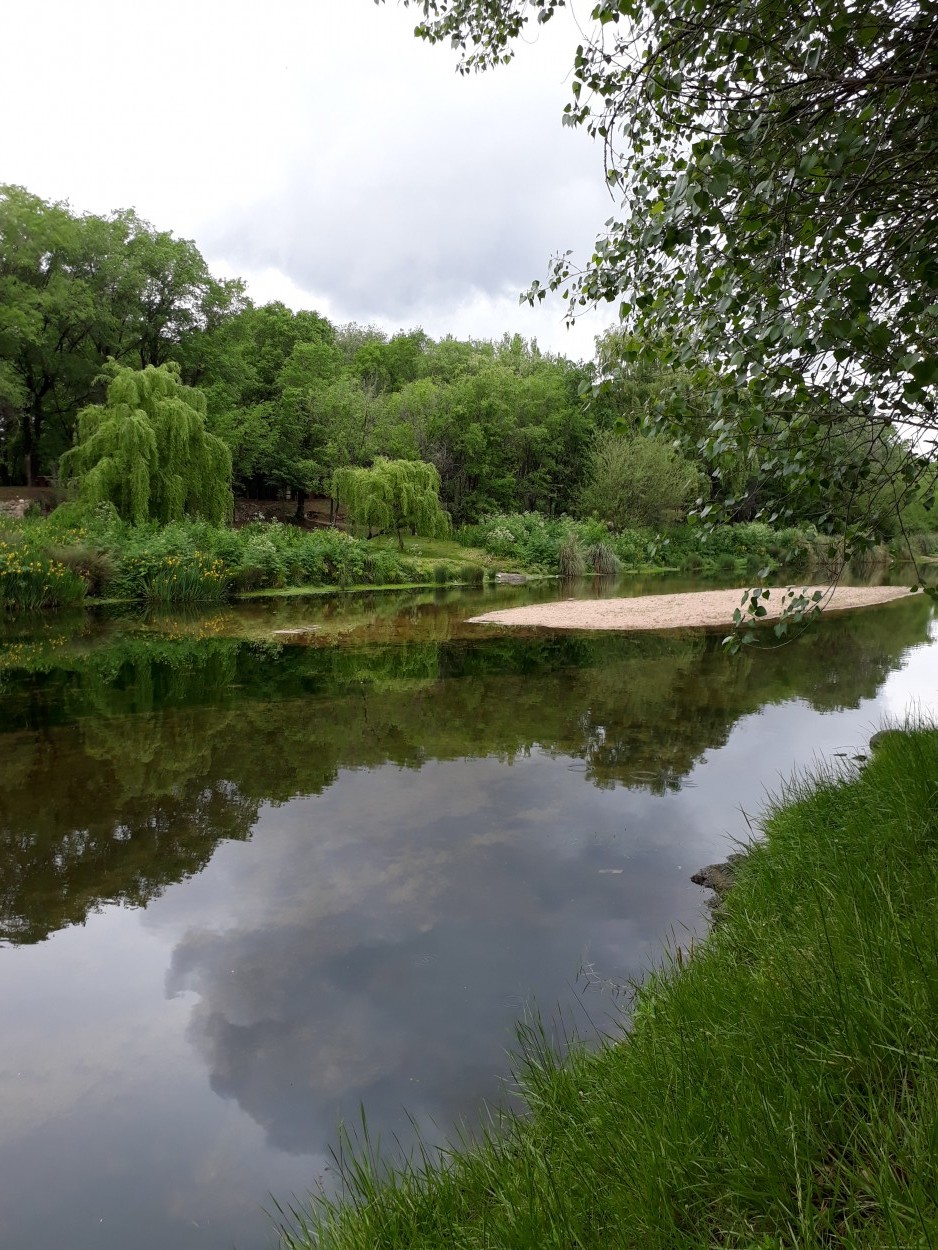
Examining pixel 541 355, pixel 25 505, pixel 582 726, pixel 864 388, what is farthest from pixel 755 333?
pixel 541 355

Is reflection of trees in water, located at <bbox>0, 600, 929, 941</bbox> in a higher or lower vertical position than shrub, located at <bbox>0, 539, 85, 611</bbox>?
lower

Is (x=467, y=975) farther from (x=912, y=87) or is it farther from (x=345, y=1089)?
(x=912, y=87)

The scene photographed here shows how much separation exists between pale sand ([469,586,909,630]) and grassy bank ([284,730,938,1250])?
12756 mm

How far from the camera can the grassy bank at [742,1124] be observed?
1.43 metres

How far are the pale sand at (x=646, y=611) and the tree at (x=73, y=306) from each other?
20.7 meters

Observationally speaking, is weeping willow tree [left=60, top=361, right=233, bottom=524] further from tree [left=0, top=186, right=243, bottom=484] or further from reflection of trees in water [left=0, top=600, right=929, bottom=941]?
tree [left=0, top=186, right=243, bottom=484]

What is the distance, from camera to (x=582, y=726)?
8.02 m

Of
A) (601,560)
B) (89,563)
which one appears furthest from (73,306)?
(601,560)

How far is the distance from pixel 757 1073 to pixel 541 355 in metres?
57.9

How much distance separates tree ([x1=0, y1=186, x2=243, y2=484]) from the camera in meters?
27.2

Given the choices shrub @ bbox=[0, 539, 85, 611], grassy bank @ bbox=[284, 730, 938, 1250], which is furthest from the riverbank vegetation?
grassy bank @ bbox=[284, 730, 938, 1250]

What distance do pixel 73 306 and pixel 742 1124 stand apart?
33.4 metres

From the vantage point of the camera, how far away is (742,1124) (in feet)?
5.36

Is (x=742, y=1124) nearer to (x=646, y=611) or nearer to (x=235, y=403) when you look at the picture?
(x=646, y=611)
